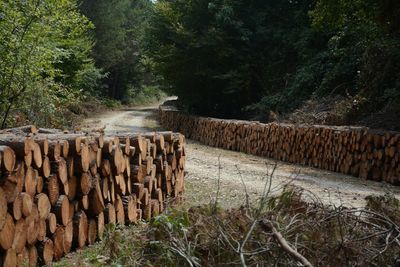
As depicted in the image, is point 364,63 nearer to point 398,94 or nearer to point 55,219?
point 398,94

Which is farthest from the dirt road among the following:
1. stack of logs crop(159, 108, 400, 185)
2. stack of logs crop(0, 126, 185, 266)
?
stack of logs crop(0, 126, 185, 266)

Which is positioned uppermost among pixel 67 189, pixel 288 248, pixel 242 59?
pixel 242 59

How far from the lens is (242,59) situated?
22922 millimetres

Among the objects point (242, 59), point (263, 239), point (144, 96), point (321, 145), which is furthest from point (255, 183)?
point (144, 96)

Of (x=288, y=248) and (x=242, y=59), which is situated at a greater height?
(x=242, y=59)

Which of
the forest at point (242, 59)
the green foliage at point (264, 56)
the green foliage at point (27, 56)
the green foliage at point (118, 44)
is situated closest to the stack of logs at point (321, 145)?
the forest at point (242, 59)

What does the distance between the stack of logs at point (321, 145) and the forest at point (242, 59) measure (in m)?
1.34

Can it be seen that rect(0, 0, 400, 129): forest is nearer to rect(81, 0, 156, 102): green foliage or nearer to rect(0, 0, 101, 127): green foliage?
rect(0, 0, 101, 127): green foliage

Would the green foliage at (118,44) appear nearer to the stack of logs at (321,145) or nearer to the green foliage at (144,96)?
the green foliage at (144,96)

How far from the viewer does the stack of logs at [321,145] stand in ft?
37.6

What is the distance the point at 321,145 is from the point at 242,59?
33.4 feet

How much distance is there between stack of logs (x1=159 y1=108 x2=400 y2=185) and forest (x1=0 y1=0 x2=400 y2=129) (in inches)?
52.8

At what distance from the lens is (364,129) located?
39.9ft

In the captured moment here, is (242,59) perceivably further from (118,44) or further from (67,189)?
(118,44)
